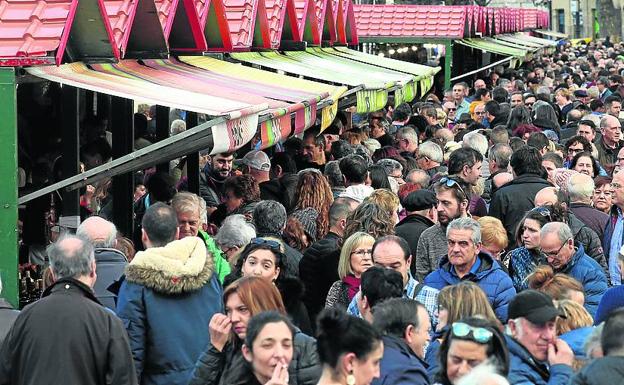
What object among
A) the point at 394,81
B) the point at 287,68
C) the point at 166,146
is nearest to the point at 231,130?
the point at 166,146

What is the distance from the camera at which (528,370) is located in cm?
605

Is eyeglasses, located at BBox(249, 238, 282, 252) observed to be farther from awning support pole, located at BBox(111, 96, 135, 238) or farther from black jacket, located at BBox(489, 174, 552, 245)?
awning support pole, located at BBox(111, 96, 135, 238)

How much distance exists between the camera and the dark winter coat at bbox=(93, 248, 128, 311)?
7730mm

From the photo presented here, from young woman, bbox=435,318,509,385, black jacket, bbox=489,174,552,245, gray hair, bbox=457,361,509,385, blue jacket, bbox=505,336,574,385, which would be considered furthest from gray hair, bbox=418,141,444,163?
gray hair, bbox=457,361,509,385

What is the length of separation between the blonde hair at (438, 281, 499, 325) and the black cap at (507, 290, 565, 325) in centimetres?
33

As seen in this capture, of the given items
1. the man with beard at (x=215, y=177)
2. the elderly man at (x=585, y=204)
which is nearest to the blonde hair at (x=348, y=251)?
the elderly man at (x=585, y=204)

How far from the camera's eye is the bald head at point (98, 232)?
25.9ft

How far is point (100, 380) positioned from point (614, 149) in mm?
10051

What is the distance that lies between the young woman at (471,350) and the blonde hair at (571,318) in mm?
1077

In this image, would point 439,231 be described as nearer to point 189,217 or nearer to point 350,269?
point 350,269

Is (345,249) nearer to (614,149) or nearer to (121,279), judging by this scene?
(121,279)

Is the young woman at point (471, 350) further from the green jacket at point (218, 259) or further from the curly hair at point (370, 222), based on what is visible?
the curly hair at point (370, 222)

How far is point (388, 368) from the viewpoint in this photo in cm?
596

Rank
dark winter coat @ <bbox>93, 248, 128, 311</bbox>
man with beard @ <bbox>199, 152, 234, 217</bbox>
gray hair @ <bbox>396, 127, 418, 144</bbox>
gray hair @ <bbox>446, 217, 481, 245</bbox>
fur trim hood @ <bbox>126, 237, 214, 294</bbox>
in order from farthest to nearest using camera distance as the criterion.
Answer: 1. gray hair @ <bbox>396, 127, 418, 144</bbox>
2. man with beard @ <bbox>199, 152, 234, 217</bbox>
3. gray hair @ <bbox>446, 217, 481, 245</bbox>
4. dark winter coat @ <bbox>93, 248, 128, 311</bbox>
5. fur trim hood @ <bbox>126, 237, 214, 294</bbox>
